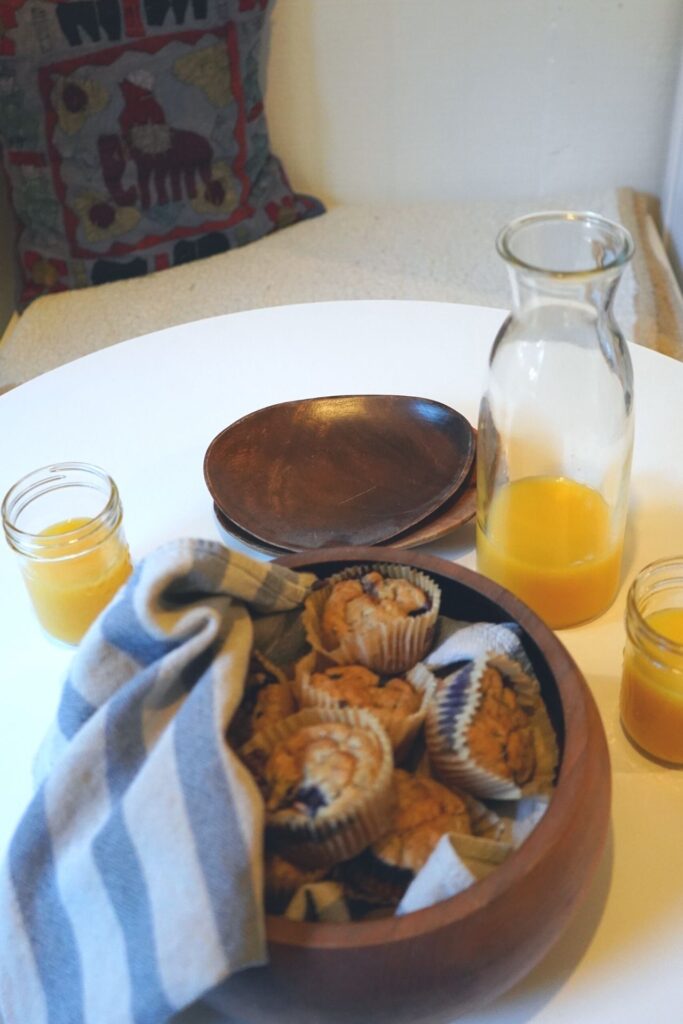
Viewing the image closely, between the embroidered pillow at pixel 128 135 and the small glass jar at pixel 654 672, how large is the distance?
132cm

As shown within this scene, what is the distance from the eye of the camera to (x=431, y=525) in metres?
0.76

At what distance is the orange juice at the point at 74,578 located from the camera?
0.72m

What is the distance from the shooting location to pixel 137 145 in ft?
5.50

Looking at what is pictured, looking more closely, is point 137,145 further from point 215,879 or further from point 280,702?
point 215,879

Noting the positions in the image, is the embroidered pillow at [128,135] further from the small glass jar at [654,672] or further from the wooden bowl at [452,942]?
the wooden bowl at [452,942]

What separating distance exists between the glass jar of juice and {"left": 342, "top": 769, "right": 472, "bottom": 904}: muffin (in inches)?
9.3

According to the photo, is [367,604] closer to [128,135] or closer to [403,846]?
[403,846]

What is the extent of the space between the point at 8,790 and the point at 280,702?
0.21 meters

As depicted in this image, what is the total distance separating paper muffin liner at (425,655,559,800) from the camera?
0.49m

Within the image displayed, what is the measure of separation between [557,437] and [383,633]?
28 cm

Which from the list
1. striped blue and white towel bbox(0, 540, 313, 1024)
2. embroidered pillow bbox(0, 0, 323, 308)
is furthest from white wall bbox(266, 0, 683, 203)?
striped blue and white towel bbox(0, 540, 313, 1024)

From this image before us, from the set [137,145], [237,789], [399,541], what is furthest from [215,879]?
[137,145]

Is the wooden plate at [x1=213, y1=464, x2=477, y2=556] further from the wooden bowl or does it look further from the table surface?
the wooden bowl

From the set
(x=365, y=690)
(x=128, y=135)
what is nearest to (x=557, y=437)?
(x=365, y=690)
